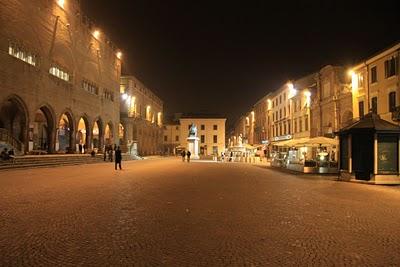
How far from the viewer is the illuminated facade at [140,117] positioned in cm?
6769

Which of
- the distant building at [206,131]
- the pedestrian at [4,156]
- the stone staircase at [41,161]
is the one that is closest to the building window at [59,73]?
the stone staircase at [41,161]

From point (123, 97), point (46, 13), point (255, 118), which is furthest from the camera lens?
point (255, 118)

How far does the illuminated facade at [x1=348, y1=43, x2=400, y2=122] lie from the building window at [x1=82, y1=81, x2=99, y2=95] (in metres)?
31.2

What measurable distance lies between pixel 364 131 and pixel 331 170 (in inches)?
275

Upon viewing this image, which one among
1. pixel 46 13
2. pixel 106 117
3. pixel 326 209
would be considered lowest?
pixel 326 209

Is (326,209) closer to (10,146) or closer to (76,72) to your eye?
(10,146)

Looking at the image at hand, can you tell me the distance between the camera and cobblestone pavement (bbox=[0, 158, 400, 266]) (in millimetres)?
5289

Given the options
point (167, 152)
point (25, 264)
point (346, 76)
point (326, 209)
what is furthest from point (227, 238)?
point (167, 152)

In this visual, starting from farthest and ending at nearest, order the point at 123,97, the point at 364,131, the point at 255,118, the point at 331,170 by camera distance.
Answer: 1. the point at 255,118
2. the point at 123,97
3. the point at 331,170
4. the point at 364,131

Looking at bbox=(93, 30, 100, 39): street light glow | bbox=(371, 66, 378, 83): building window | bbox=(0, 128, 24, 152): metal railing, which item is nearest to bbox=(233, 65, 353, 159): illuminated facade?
bbox=(371, 66, 378, 83): building window

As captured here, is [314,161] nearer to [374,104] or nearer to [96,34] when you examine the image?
[374,104]

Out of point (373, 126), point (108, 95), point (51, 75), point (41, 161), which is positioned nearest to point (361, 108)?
point (373, 126)

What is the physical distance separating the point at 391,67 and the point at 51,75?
30.9m

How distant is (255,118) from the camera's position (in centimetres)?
8556
